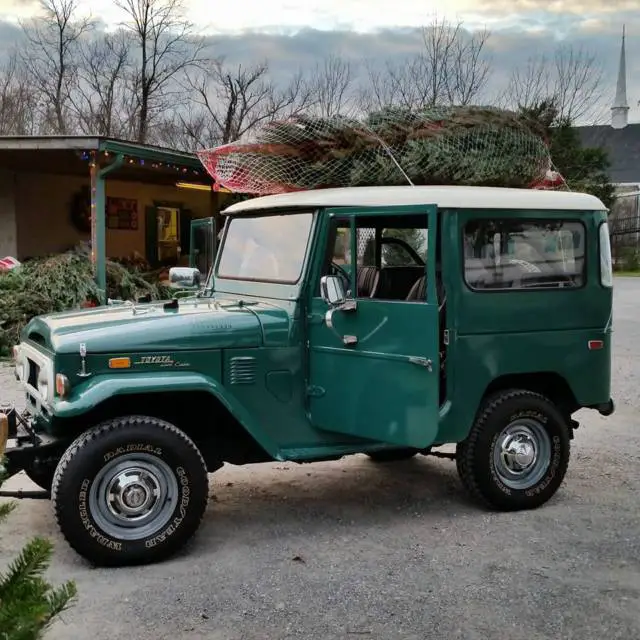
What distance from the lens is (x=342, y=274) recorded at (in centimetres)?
470

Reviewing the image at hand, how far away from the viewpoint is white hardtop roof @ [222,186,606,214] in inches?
181

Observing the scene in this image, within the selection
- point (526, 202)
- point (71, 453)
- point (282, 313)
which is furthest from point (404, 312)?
point (71, 453)

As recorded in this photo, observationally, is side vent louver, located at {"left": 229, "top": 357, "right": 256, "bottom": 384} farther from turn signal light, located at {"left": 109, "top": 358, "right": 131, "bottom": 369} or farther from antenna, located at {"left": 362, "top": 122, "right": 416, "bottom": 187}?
antenna, located at {"left": 362, "top": 122, "right": 416, "bottom": 187}

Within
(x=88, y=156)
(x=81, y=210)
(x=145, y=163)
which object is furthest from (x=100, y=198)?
(x=81, y=210)

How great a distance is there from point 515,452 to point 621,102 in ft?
157

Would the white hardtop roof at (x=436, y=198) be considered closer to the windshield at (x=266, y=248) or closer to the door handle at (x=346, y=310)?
the windshield at (x=266, y=248)

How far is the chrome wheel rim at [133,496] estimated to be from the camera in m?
4.11

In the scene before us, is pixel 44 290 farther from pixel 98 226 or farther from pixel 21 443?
pixel 21 443

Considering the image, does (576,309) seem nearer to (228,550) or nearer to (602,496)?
(602,496)

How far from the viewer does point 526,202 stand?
4.91 m

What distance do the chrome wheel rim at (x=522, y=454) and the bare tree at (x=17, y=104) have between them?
27976 mm

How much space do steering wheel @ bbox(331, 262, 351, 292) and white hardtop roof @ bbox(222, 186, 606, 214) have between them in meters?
0.36

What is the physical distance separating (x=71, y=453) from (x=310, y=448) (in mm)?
1382

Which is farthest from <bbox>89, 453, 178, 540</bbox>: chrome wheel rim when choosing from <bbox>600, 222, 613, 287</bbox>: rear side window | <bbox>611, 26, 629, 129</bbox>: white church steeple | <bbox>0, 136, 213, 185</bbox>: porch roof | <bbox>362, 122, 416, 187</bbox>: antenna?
<bbox>611, 26, 629, 129</bbox>: white church steeple
